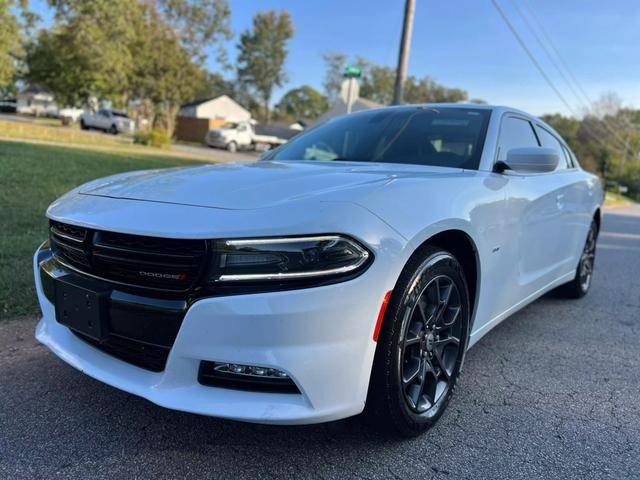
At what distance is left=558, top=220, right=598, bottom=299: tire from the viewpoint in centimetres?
459

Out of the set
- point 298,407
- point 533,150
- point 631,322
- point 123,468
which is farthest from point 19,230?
point 631,322

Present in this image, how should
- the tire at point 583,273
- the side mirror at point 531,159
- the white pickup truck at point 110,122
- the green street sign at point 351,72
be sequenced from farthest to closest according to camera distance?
the white pickup truck at point 110,122 < the green street sign at point 351,72 < the tire at point 583,273 < the side mirror at point 531,159

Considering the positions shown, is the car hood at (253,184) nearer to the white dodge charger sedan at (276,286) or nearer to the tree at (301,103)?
the white dodge charger sedan at (276,286)

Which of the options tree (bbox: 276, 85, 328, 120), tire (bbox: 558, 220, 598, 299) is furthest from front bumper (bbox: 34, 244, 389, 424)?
tree (bbox: 276, 85, 328, 120)

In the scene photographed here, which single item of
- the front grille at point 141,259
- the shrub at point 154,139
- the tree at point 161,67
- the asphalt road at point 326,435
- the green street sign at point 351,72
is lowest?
the asphalt road at point 326,435

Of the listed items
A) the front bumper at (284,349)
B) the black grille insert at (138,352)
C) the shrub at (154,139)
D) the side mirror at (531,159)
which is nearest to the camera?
the front bumper at (284,349)

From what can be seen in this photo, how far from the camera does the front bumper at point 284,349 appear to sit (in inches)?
65.8

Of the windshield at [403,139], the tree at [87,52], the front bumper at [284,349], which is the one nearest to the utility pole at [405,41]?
the windshield at [403,139]

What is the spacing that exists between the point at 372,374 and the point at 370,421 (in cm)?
24

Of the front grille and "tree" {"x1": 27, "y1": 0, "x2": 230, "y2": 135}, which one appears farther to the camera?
"tree" {"x1": 27, "y1": 0, "x2": 230, "y2": 135}

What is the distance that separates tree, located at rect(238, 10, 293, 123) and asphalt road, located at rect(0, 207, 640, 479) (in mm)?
65106

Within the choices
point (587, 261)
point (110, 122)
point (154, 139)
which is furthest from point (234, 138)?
point (587, 261)

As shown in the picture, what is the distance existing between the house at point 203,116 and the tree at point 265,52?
15320 mm

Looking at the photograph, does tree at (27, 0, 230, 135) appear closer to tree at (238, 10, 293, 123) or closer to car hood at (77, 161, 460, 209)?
tree at (238, 10, 293, 123)
